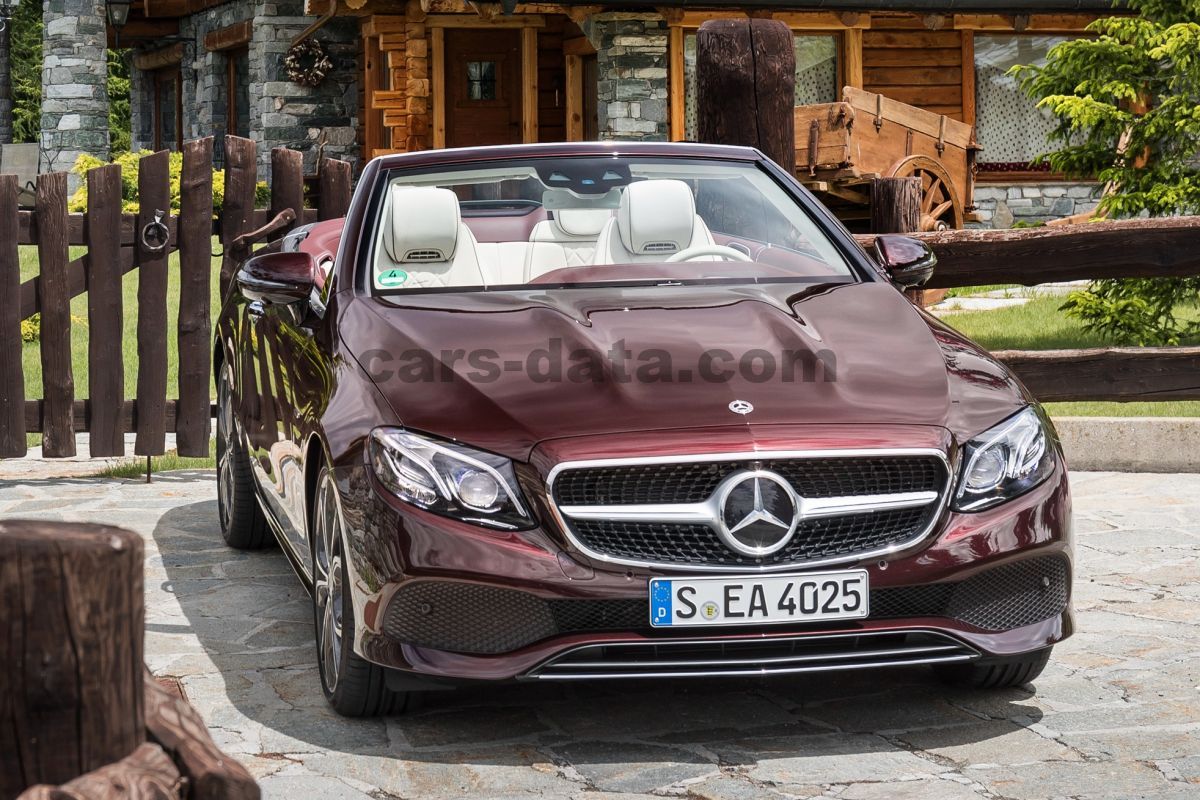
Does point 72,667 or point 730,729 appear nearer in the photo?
point 72,667

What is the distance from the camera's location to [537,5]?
734 inches

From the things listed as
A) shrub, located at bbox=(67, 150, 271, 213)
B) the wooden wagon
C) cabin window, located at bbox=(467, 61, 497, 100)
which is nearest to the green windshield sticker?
the wooden wagon

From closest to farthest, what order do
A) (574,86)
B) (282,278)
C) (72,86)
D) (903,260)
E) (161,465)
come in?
(282,278) → (903,260) → (161,465) → (574,86) → (72,86)

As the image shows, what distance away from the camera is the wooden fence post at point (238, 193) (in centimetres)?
843

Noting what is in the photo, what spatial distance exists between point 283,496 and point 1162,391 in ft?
15.2

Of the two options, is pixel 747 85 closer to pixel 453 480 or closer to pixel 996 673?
pixel 996 673

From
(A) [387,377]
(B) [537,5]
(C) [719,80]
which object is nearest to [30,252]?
(B) [537,5]

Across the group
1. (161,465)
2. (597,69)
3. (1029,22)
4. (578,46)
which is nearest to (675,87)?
(597,69)

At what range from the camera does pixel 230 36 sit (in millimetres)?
23469

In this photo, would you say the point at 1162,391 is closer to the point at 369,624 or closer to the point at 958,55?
the point at 369,624

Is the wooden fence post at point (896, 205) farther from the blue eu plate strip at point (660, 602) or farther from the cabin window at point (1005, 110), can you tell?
the cabin window at point (1005, 110)

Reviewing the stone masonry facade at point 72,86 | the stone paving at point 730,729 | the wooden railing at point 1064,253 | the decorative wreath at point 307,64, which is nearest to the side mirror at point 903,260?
the stone paving at point 730,729

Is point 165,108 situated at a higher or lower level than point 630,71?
higher

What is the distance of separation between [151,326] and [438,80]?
12.9 metres
